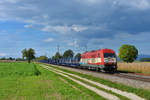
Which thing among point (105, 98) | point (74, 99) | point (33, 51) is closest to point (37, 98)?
point (74, 99)

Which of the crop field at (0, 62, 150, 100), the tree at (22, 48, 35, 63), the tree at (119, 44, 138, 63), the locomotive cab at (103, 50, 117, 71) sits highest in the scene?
the tree at (22, 48, 35, 63)

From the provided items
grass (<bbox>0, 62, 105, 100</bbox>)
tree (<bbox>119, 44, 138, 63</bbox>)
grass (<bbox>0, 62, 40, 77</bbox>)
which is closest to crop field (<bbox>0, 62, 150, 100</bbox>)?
grass (<bbox>0, 62, 105, 100</bbox>)

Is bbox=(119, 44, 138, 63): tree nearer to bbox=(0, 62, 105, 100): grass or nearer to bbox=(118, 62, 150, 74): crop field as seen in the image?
bbox=(118, 62, 150, 74): crop field

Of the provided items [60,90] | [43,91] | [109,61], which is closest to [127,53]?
[109,61]

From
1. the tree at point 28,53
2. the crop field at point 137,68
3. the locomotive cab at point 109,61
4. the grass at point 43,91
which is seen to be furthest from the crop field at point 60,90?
the tree at point 28,53

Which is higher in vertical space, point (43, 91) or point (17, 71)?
point (17, 71)

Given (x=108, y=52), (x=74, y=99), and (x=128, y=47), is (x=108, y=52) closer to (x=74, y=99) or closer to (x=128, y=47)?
(x=74, y=99)

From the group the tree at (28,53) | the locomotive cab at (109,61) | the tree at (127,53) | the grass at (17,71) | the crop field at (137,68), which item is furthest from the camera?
the tree at (28,53)

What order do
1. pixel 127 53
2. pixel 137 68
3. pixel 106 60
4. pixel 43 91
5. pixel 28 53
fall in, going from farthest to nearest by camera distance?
pixel 28 53
pixel 127 53
pixel 137 68
pixel 106 60
pixel 43 91

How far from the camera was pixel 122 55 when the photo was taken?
97.3 metres

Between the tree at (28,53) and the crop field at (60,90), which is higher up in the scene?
the tree at (28,53)

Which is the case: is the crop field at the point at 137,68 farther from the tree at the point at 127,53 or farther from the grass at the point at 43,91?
the tree at the point at 127,53

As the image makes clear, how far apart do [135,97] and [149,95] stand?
85 centimetres

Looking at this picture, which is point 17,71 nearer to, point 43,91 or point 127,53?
point 43,91
